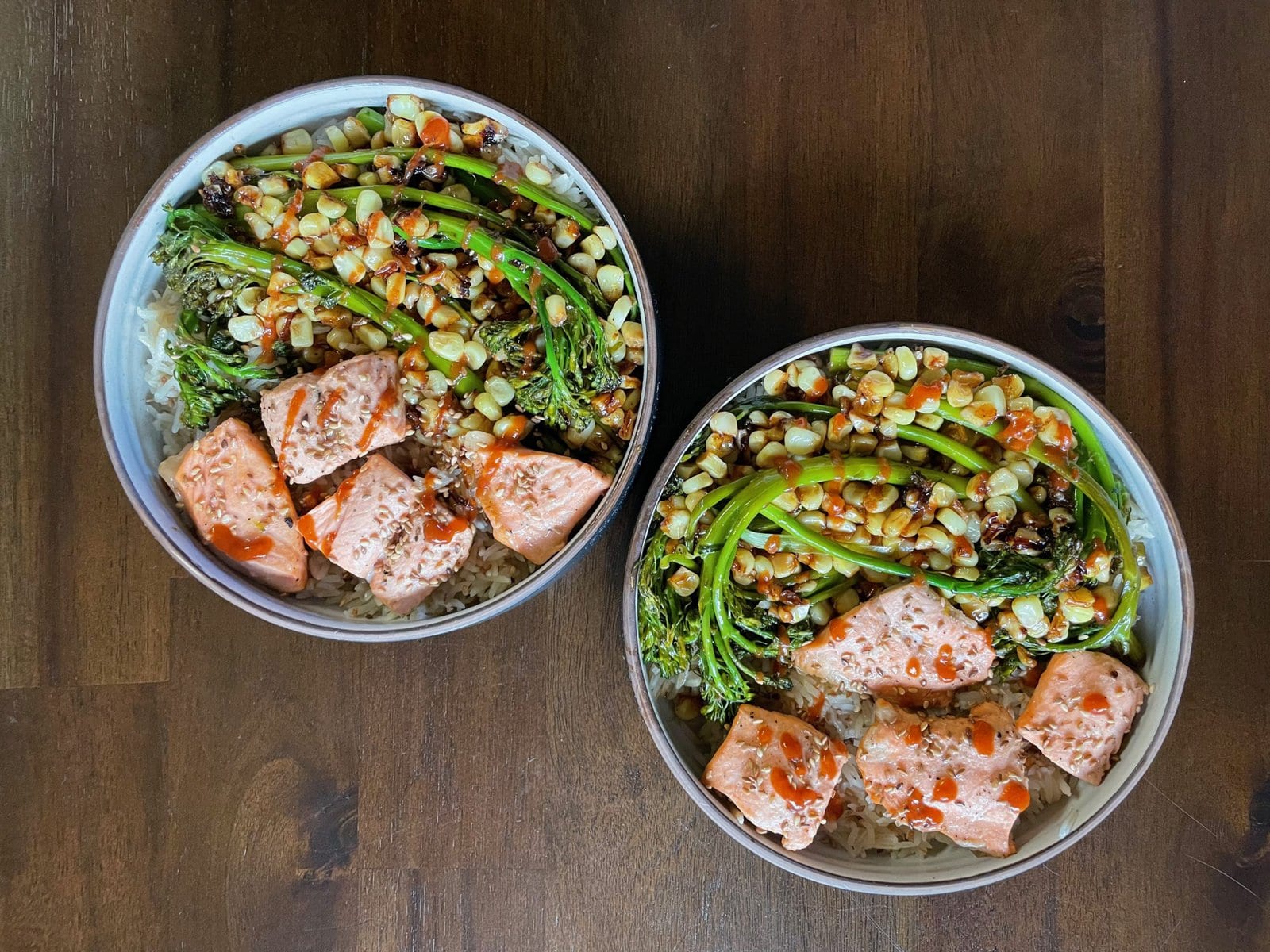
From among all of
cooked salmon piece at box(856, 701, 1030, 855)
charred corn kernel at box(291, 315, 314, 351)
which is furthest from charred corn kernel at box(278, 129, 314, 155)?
cooked salmon piece at box(856, 701, 1030, 855)

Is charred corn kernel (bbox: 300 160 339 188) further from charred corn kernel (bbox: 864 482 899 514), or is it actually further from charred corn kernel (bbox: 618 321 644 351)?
charred corn kernel (bbox: 864 482 899 514)

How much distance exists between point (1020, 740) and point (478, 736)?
4.62 ft

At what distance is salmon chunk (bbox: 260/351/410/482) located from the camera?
1969mm

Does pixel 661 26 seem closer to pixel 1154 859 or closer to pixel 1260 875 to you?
pixel 1154 859

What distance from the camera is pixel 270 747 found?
2.41 metres

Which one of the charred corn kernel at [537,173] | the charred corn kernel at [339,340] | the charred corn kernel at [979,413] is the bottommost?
the charred corn kernel at [339,340]

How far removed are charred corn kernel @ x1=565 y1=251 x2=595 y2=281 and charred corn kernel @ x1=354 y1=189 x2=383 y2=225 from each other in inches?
18.4

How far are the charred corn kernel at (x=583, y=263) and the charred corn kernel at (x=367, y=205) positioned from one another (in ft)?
1.53

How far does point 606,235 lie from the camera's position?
2.02 m

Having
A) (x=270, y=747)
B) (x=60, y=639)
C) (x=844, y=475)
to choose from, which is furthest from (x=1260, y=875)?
(x=60, y=639)

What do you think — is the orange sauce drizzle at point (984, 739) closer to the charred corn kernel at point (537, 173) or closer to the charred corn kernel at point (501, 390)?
the charred corn kernel at point (501, 390)

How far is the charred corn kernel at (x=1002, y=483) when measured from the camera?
76.2 inches

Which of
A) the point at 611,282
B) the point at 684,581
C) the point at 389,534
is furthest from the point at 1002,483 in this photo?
the point at 389,534

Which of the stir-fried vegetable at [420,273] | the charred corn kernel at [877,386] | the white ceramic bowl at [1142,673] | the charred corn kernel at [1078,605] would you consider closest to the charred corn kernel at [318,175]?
the stir-fried vegetable at [420,273]
